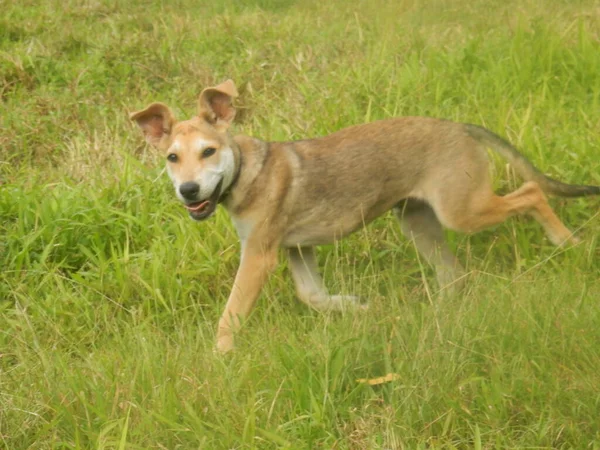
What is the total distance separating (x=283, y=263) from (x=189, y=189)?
1206mm

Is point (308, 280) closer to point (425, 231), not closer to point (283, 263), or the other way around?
point (283, 263)

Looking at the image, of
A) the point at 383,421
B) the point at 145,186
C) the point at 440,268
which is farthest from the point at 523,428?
the point at 145,186

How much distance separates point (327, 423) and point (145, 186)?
346 cm

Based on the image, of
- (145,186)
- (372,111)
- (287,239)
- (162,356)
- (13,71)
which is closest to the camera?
(162,356)

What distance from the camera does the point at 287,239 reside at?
6.21m

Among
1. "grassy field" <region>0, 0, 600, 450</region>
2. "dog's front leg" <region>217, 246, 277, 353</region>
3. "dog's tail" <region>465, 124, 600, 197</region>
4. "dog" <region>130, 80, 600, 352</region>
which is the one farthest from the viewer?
"dog's tail" <region>465, 124, 600, 197</region>

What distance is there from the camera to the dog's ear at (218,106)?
19.9 ft

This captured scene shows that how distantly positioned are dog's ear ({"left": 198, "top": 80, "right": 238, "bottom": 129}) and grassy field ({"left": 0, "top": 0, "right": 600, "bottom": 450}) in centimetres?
83

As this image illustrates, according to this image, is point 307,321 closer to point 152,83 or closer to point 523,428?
point 523,428

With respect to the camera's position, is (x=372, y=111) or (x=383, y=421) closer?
(x=383, y=421)

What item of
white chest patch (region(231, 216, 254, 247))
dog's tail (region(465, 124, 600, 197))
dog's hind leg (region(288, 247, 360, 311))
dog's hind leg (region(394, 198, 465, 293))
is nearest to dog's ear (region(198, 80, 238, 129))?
white chest patch (region(231, 216, 254, 247))

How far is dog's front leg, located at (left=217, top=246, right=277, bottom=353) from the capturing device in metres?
5.78

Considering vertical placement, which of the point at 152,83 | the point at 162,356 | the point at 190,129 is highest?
the point at 190,129

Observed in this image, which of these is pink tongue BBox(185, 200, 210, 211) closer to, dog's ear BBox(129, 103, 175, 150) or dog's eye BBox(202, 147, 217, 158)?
dog's eye BBox(202, 147, 217, 158)
